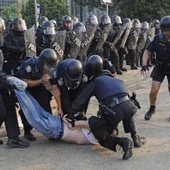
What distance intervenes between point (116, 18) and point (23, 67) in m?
7.35

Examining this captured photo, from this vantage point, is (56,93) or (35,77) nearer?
(35,77)

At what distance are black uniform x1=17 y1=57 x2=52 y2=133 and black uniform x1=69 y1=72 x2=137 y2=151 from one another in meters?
0.77

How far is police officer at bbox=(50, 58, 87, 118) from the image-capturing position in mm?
5539

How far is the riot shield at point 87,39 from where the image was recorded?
1074 cm

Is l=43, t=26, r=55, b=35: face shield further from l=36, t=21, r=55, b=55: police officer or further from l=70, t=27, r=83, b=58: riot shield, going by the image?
l=70, t=27, r=83, b=58: riot shield

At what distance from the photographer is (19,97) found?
568cm

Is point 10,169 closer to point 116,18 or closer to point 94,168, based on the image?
point 94,168

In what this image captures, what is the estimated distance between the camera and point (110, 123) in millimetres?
5340

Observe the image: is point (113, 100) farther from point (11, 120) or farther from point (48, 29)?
point (48, 29)

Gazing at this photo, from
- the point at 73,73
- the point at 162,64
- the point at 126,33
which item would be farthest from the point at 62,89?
the point at 126,33

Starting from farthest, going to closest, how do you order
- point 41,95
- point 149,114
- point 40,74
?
point 149,114 < point 41,95 < point 40,74

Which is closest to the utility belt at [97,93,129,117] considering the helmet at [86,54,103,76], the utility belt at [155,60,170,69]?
the helmet at [86,54,103,76]

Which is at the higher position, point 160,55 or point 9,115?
point 160,55

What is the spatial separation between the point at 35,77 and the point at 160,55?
2185mm
